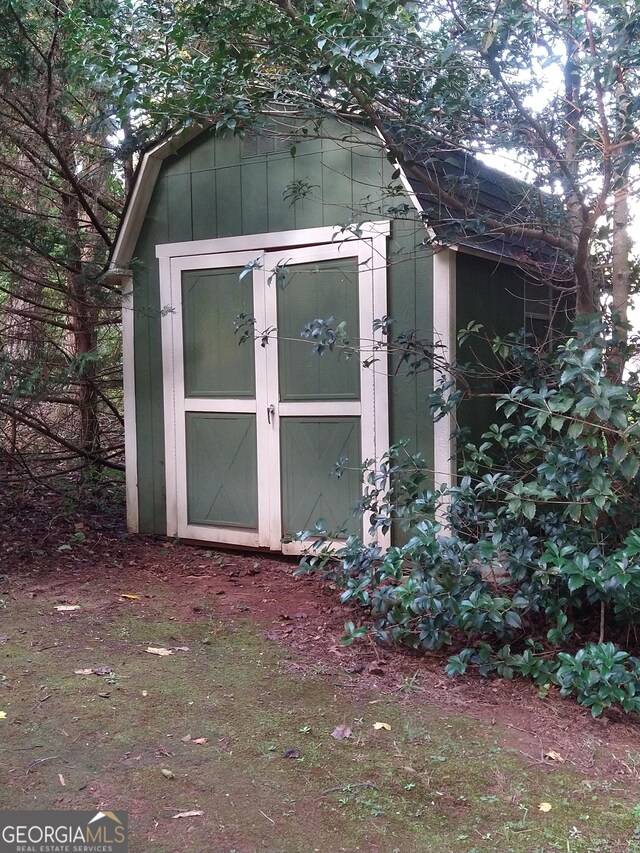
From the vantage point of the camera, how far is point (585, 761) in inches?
121

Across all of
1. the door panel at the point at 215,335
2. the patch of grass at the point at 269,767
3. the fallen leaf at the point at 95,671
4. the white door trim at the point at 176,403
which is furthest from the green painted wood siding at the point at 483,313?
the fallen leaf at the point at 95,671

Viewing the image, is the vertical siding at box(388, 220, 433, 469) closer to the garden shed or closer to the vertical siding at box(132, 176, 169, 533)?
the garden shed

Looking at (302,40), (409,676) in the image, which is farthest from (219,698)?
(302,40)

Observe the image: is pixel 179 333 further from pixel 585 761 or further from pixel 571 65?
pixel 585 761

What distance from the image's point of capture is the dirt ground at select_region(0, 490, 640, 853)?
3197 mm

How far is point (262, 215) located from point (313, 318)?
38.4 inches

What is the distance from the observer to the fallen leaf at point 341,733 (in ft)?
10.3

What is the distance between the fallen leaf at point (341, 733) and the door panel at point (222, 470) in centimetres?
290

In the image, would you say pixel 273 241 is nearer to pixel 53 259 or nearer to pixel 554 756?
pixel 53 259

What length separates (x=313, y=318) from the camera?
223 inches

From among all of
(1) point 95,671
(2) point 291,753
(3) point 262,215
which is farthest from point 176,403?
(2) point 291,753

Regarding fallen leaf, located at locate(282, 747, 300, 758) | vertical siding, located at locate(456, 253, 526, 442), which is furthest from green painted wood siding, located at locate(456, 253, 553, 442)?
fallen leaf, located at locate(282, 747, 300, 758)

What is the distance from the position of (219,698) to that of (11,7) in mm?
5570

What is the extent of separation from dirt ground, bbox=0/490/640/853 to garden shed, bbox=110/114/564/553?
1.51 feet
